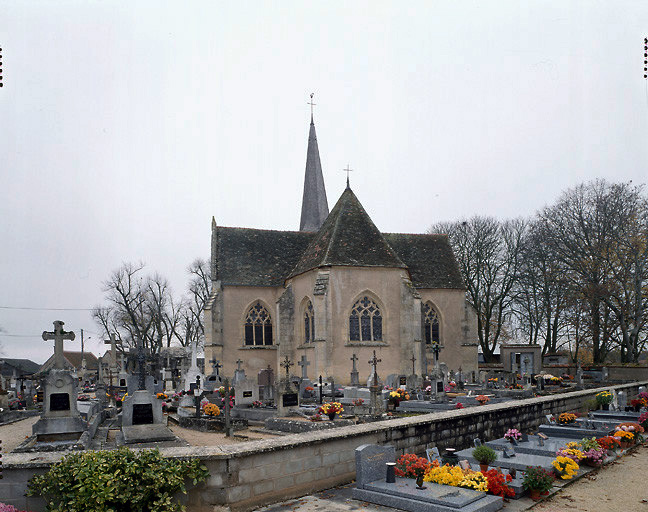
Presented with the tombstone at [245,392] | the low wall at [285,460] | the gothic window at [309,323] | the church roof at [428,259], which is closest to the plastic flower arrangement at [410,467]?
the low wall at [285,460]

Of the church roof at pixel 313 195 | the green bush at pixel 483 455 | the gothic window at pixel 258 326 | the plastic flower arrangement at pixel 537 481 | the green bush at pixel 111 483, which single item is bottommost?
the plastic flower arrangement at pixel 537 481

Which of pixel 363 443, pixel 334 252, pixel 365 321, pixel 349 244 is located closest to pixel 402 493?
pixel 363 443

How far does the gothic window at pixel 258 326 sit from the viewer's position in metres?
36.0

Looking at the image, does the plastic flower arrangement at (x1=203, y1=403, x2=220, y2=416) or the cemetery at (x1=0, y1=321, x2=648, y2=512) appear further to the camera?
the plastic flower arrangement at (x1=203, y1=403, x2=220, y2=416)

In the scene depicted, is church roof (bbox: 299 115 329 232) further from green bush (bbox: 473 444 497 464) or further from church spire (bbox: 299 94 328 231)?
green bush (bbox: 473 444 497 464)

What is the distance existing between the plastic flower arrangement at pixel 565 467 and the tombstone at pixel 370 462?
10.4 feet

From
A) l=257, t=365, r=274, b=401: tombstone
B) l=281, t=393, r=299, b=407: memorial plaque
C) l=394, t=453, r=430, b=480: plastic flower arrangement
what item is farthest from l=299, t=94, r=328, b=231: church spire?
l=394, t=453, r=430, b=480: plastic flower arrangement

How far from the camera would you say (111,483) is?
602 cm

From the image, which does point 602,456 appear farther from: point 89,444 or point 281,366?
point 281,366

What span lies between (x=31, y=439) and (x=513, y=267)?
4109cm

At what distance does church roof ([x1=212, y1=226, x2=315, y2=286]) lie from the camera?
36.2m

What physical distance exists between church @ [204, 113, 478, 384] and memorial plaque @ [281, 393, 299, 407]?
409 inches

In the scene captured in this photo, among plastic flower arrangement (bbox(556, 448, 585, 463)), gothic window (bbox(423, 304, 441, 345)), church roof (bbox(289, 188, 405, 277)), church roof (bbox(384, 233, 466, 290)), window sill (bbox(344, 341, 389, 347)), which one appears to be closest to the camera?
plastic flower arrangement (bbox(556, 448, 585, 463))

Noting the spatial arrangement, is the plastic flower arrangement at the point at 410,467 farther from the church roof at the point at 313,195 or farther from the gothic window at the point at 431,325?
the church roof at the point at 313,195
